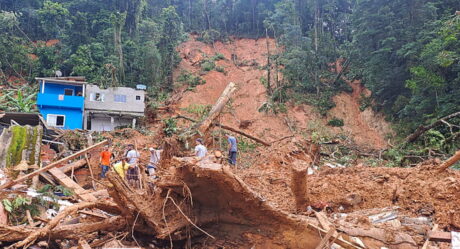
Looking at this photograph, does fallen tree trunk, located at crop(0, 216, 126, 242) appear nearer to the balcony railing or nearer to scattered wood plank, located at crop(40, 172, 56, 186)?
scattered wood plank, located at crop(40, 172, 56, 186)

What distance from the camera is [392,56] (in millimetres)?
24484

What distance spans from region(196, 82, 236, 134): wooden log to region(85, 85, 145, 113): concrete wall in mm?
16658

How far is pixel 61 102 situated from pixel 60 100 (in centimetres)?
15

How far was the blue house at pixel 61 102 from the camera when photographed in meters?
24.5

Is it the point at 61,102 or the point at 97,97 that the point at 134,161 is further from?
the point at 97,97

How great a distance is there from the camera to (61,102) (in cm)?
2484

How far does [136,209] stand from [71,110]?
23390 millimetres

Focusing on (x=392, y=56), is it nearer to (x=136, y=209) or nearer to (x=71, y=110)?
(x=71, y=110)

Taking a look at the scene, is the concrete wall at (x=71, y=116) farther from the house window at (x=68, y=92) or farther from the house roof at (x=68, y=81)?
the house roof at (x=68, y=81)

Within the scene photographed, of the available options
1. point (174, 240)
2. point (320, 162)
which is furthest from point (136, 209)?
point (320, 162)

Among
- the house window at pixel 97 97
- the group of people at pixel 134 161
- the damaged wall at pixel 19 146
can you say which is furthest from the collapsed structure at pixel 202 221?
the house window at pixel 97 97

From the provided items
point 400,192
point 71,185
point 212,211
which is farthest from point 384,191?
point 71,185

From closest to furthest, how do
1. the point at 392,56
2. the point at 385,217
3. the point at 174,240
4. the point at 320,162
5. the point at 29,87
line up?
the point at 174,240 < the point at 385,217 < the point at 320,162 < the point at 392,56 < the point at 29,87

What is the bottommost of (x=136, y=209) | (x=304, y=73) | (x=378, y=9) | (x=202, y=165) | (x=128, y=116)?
(x=128, y=116)
